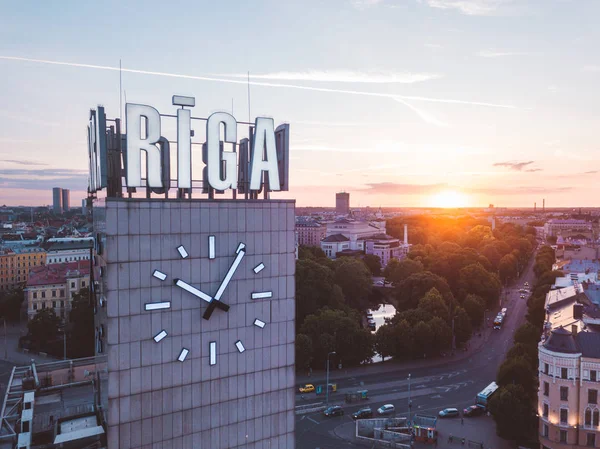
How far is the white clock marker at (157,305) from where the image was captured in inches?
883

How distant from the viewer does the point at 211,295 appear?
24.2m

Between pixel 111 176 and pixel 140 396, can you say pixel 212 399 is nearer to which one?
pixel 140 396

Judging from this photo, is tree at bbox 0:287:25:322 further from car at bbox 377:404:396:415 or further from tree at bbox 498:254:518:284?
tree at bbox 498:254:518:284

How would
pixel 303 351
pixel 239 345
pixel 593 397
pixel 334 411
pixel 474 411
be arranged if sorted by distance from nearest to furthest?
pixel 239 345 → pixel 593 397 → pixel 334 411 → pixel 474 411 → pixel 303 351

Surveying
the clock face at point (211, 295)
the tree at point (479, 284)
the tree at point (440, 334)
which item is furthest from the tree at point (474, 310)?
the clock face at point (211, 295)

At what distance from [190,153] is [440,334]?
70200mm

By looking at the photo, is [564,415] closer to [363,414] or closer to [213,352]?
[363,414]

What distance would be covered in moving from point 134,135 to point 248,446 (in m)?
16.9

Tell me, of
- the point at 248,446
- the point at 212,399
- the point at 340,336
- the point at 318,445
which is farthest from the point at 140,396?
the point at 340,336

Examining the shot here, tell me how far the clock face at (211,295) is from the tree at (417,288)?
311 feet

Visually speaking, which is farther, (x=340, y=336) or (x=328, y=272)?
(x=328, y=272)

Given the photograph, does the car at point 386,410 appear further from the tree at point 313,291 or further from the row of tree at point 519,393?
the tree at point 313,291

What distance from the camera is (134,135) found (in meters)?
21.9

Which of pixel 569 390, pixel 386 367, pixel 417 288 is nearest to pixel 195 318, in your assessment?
pixel 569 390
